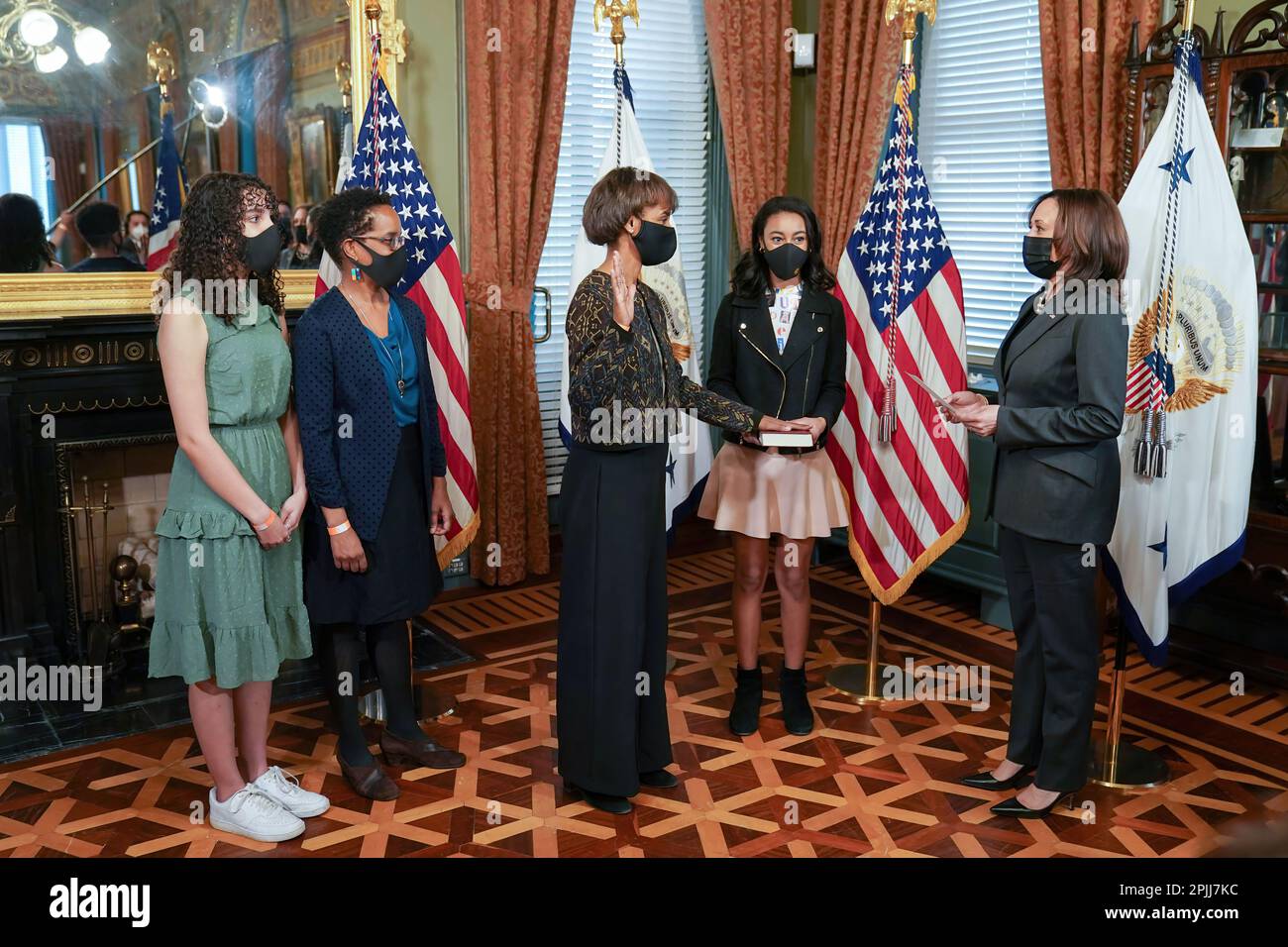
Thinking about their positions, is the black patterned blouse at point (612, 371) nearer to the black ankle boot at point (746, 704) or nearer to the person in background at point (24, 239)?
the black ankle boot at point (746, 704)

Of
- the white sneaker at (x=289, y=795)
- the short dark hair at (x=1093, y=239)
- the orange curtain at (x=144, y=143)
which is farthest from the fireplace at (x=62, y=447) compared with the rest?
the short dark hair at (x=1093, y=239)

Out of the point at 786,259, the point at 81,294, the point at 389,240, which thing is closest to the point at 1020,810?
the point at 786,259

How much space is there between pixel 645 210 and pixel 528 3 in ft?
8.26

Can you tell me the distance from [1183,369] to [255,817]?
3.13 metres

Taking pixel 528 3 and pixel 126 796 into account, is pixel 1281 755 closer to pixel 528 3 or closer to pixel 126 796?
pixel 126 796

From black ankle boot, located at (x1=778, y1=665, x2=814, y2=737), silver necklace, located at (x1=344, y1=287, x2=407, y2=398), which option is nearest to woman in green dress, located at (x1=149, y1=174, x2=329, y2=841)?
silver necklace, located at (x1=344, y1=287, x2=407, y2=398)

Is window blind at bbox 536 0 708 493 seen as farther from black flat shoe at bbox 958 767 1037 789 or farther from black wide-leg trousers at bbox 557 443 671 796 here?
black flat shoe at bbox 958 767 1037 789

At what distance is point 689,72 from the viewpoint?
5992 millimetres

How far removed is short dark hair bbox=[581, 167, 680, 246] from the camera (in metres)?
→ 3.04

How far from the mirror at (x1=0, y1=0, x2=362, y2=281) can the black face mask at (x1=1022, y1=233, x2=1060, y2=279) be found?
2863 millimetres

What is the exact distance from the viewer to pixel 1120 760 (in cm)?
355

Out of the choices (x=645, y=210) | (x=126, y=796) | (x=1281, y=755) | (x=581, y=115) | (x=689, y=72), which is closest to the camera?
(x=645, y=210)

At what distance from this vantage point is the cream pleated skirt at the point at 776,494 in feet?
12.0

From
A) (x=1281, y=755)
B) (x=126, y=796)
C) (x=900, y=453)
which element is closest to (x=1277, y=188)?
(x=900, y=453)
